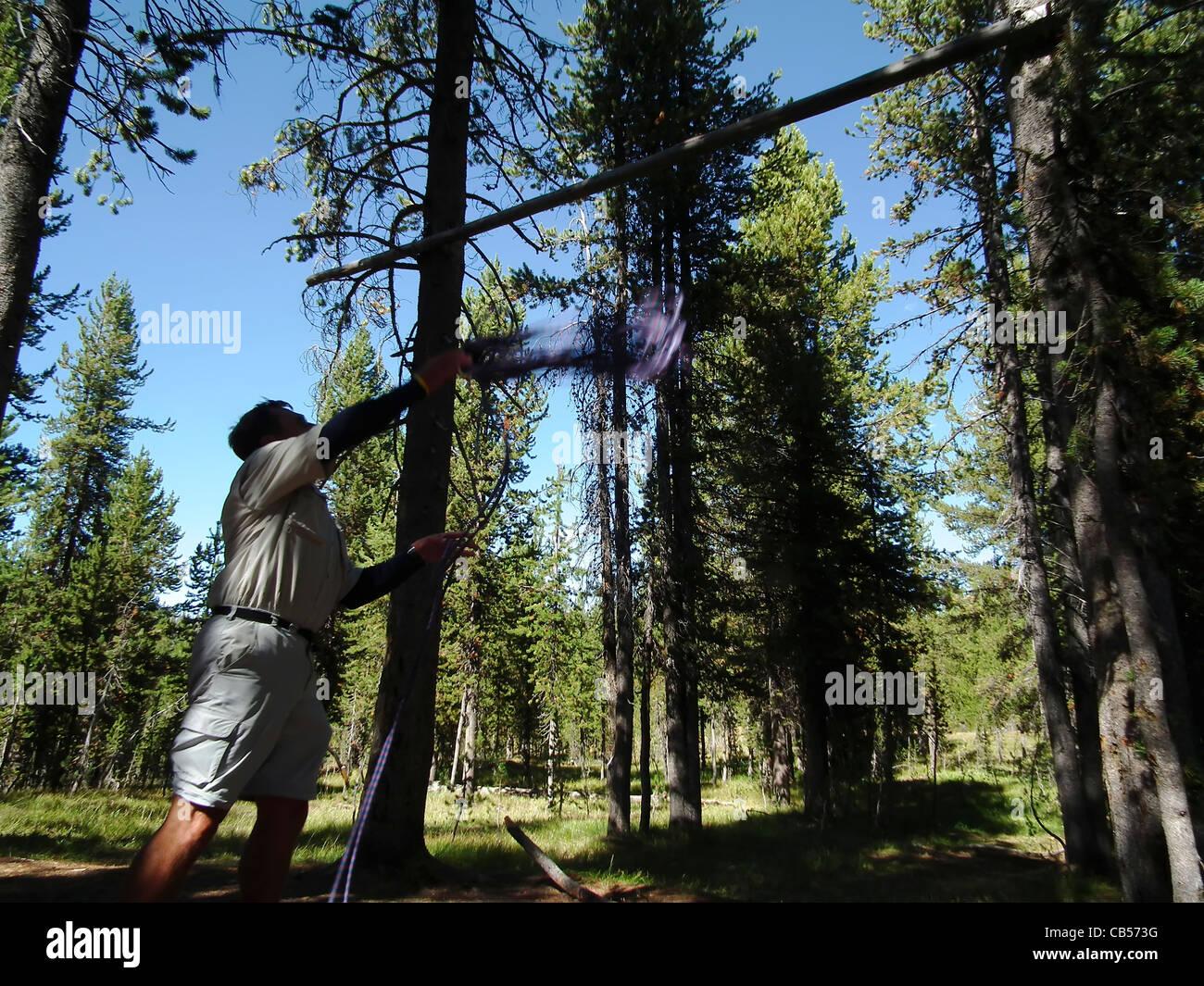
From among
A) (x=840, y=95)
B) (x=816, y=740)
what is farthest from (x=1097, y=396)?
(x=816, y=740)

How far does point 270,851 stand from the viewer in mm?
2963

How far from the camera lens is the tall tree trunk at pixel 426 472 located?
5.67 meters

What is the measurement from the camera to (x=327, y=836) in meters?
9.27

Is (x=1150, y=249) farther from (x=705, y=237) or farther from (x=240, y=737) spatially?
(x=705, y=237)

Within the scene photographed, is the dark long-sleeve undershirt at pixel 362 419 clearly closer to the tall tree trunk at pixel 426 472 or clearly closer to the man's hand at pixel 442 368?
the man's hand at pixel 442 368

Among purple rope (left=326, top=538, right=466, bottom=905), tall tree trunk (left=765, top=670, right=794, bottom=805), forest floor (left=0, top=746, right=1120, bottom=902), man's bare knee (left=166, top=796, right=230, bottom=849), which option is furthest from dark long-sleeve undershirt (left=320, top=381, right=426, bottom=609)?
tall tree trunk (left=765, top=670, right=794, bottom=805)

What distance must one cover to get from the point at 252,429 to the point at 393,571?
0.94 metres

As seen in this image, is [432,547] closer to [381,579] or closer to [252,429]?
→ [381,579]

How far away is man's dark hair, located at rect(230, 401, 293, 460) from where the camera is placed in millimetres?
3205

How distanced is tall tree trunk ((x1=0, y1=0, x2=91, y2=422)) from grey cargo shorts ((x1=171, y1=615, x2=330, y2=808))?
3.81 meters

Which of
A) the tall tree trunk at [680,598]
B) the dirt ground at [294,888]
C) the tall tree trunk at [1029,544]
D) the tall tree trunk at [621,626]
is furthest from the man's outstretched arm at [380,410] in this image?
the tall tree trunk at [1029,544]

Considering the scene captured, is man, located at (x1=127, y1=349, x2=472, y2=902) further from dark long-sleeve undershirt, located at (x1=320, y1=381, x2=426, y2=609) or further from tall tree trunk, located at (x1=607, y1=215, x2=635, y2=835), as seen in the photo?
tall tree trunk, located at (x1=607, y1=215, x2=635, y2=835)

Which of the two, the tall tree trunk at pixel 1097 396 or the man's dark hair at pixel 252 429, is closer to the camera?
the man's dark hair at pixel 252 429
